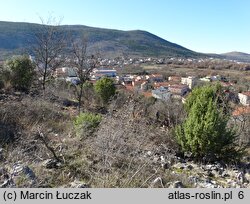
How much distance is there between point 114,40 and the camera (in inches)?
4269

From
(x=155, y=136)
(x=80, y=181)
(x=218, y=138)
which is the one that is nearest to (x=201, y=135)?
(x=218, y=138)

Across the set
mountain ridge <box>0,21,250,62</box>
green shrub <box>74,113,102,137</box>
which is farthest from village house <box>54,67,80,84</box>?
mountain ridge <box>0,21,250,62</box>

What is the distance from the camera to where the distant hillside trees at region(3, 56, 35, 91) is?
1488 centimetres

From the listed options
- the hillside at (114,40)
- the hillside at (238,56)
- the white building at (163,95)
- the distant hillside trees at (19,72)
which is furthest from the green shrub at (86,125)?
the hillside at (238,56)

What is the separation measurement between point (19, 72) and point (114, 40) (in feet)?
313

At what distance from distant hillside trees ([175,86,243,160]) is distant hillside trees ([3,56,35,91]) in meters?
9.87

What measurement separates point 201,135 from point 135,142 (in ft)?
6.47

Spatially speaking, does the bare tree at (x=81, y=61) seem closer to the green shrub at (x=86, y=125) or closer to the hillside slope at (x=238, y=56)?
the green shrub at (x=86, y=125)

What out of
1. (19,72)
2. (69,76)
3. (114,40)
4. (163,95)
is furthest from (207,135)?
(114,40)

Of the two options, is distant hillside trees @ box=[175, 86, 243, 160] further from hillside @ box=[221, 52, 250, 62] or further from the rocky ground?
hillside @ box=[221, 52, 250, 62]

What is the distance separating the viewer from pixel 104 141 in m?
5.04

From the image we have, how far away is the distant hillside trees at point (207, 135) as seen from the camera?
22.6 ft

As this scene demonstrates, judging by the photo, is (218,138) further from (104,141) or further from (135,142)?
(104,141)

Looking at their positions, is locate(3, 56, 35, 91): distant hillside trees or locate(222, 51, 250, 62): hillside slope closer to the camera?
locate(3, 56, 35, 91): distant hillside trees
